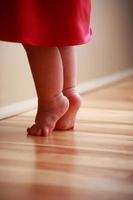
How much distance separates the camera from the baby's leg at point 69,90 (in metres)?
1.40

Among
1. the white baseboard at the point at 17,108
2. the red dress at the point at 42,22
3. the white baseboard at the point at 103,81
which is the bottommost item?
the white baseboard at the point at 103,81

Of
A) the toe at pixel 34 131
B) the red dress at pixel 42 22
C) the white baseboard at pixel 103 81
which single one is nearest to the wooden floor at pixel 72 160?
the toe at pixel 34 131

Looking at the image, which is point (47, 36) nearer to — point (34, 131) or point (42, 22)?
point (42, 22)

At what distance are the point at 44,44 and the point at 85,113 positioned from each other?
45 centimetres

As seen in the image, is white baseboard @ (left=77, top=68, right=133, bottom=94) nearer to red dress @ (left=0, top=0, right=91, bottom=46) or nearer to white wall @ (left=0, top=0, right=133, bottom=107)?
white wall @ (left=0, top=0, right=133, bottom=107)

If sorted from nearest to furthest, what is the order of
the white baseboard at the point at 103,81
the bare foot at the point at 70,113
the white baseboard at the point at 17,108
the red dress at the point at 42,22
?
the red dress at the point at 42,22, the bare foot at the point at 70,113, the white baseboard at the point at 17,108, the white baseboard at the point at 103,81

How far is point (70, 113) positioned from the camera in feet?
4.63

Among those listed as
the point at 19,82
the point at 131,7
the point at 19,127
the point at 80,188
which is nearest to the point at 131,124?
the point at 19,127

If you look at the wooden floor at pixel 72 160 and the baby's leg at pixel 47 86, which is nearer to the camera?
the wooden floor at pixel 72 160

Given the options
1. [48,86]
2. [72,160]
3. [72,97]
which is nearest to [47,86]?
[48,86]

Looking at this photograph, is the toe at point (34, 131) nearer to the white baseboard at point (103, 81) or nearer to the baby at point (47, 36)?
the baby at point (47, 36)

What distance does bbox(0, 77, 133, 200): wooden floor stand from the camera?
83cm

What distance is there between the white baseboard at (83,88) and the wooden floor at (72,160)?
0.04 m

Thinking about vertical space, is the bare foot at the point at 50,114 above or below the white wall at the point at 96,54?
above
